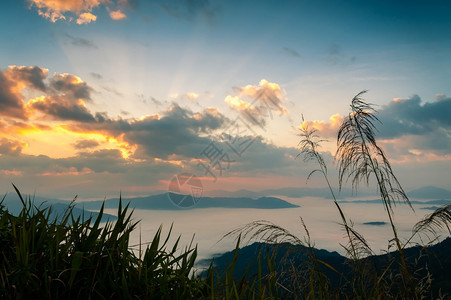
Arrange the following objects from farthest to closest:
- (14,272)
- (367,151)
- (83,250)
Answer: (367,151) < (83,250) < (14,272)

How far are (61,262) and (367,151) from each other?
342 centimetres

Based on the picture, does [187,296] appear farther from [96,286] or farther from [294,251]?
[294,251]

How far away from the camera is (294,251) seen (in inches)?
118

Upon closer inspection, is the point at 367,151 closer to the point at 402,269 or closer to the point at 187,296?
the point at 402,269

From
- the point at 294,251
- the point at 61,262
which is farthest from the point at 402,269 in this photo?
the point at 61,262

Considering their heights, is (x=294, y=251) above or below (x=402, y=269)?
above

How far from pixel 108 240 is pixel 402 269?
Answer: 287cm

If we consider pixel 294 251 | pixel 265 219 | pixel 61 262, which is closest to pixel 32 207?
pixel 61 262

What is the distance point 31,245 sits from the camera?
2.96m

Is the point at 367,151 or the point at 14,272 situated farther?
the point at 367,151

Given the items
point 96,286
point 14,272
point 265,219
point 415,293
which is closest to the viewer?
point 14,272

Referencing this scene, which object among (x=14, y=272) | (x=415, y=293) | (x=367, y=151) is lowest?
(x=415, y=293)

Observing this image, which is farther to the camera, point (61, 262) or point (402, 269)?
point (402, 269)

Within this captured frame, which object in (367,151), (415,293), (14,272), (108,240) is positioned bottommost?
(415,293)
